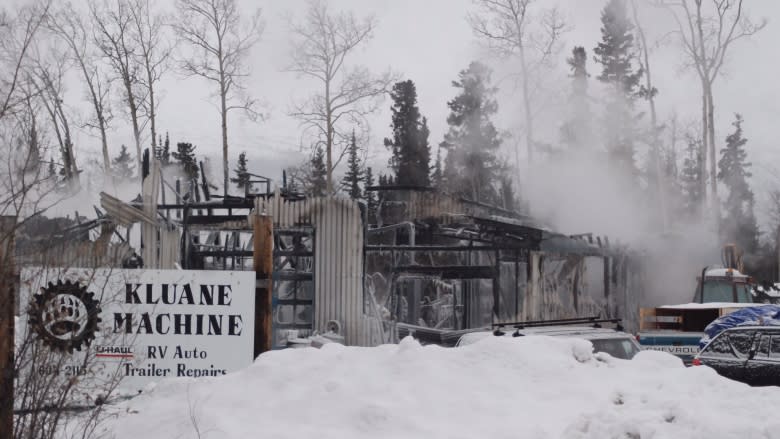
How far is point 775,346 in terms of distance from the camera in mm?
11695

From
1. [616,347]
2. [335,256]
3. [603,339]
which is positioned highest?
[335,256]

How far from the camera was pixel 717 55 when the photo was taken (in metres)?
32.1

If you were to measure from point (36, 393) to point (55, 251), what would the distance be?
177 cm

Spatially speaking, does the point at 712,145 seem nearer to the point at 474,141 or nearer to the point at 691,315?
the point at 691,315

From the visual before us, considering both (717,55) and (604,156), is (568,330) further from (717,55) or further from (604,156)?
(604,156)

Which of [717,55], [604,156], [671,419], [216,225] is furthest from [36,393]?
[604,156]

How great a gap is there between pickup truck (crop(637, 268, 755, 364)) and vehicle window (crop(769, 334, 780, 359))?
9.93ft

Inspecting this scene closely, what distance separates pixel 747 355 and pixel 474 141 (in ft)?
145

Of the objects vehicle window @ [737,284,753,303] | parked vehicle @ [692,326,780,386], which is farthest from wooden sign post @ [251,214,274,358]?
vehicle window @ [737,284,753,303]

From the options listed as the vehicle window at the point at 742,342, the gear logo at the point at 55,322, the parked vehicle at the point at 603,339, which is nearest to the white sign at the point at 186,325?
the gear logo at the point at 55,322

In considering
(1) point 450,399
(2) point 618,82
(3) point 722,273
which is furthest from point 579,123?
(1) point 450,399

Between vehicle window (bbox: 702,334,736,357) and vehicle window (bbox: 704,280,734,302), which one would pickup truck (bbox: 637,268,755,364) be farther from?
vehicle window (bbox: 702,334,736,357)

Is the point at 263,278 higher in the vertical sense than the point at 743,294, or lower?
higher

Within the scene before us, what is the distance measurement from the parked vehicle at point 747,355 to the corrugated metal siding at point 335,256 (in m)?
5.64
